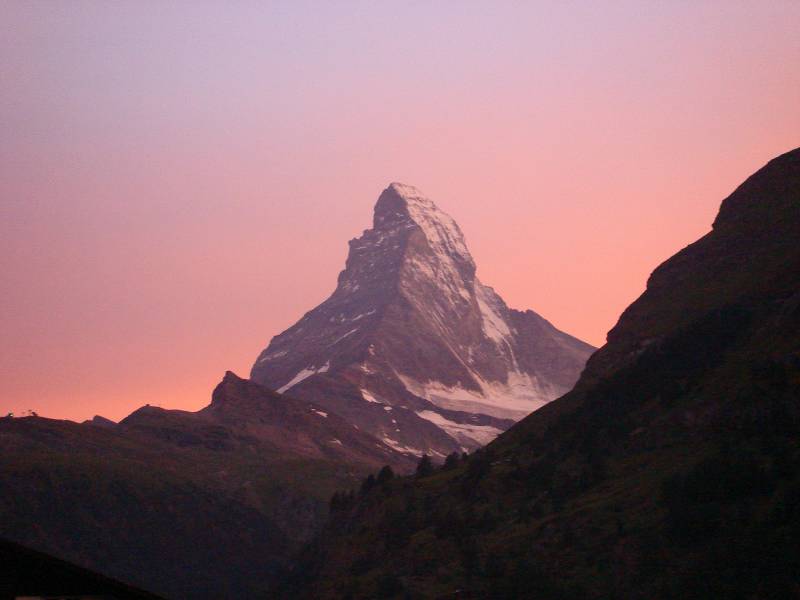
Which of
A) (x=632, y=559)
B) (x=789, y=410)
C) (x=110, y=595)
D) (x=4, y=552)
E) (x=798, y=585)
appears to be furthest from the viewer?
(x=789, y=410)

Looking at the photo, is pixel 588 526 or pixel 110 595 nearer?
pixel 110 595

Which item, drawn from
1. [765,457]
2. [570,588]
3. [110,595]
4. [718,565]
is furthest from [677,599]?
[110,595]

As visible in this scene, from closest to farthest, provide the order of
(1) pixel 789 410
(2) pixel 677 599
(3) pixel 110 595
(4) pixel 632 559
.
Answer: (3) pixel 110 595 → (2) pixel 677 599 → (4) pixel 632 559 → (1) pixel 789 410

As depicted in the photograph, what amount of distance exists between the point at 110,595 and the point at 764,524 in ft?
496

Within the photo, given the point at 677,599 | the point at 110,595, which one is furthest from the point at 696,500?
the point at 110,595

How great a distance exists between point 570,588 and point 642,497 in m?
23.3

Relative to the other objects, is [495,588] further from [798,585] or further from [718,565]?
[798,585]

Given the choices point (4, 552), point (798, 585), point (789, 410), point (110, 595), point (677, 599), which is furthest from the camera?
point (789, 410)

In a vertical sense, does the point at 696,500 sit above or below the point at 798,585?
above

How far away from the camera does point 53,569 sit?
2475 centimetres

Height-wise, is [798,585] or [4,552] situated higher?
[4,552]

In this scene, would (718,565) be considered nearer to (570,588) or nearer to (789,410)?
(570,588)

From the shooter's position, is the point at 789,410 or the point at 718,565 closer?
the point at 718,565

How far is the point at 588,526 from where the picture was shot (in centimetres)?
19812
